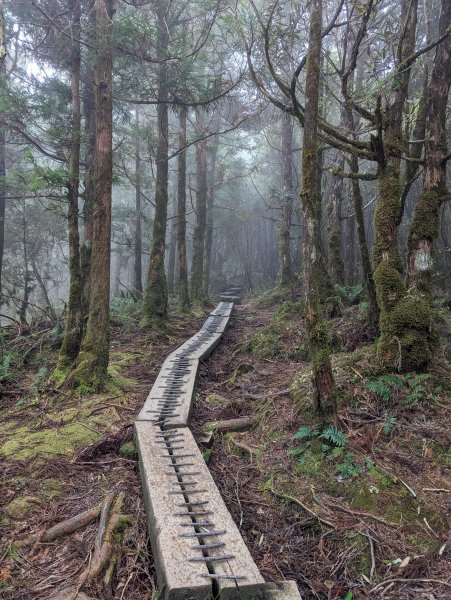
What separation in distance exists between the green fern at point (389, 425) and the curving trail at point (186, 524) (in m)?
1.66

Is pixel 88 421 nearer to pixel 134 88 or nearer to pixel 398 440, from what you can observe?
pixel 398 440

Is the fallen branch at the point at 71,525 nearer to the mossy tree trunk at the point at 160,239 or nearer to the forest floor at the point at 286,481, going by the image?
the forest floor at the point at 286,481

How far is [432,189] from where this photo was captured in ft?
15.7

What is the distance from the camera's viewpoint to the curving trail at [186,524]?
7.38 feet

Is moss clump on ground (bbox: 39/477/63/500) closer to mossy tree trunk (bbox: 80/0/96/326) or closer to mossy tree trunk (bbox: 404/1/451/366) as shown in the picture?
mossy tree trunk (bbox: 404/1/451/366)

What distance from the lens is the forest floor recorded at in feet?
8.64

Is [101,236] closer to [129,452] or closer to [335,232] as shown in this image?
[129,452]

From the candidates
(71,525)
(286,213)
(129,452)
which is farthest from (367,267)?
(286,213)

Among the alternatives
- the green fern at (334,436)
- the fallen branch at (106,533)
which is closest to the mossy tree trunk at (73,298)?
the fallen branch at (106,533)

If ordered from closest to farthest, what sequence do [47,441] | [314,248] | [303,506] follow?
[303,506]
[314,248]
[47,441]

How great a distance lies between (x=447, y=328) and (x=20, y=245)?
18147 mm

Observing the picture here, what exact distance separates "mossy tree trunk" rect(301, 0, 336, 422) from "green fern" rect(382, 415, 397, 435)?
48 centimetres

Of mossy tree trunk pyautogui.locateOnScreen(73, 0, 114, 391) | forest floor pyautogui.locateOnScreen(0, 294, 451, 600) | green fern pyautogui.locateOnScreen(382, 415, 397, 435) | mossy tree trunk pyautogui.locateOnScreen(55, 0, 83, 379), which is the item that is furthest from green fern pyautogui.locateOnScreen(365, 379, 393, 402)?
mossy tree trunk pyautogui.locateOnScreen(55, 0, 83, 379)

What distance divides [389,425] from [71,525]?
2810mm
